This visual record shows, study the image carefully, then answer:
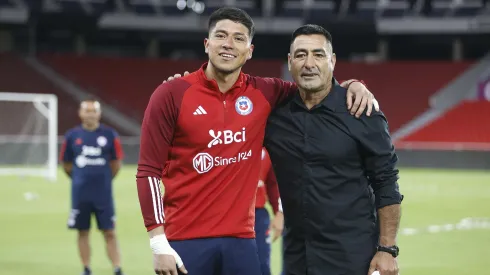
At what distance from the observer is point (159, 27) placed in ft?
135

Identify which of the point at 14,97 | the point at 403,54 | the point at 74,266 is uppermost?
the point at 403,54

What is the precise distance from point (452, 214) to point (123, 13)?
27.1 metres

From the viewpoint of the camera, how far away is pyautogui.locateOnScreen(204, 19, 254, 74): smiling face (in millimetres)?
4605

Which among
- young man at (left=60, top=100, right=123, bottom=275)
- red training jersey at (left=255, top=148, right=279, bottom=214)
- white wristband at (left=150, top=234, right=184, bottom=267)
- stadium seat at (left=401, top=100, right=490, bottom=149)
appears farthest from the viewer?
stadium seat at (left=401, top=100, right=490, bottom=149)

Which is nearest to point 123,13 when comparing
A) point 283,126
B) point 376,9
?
point 376,9

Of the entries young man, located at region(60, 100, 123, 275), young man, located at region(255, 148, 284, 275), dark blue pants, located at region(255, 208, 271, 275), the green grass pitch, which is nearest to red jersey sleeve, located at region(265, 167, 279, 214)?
young man, located at region(255, 148, 284, 275)

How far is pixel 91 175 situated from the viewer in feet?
33.4

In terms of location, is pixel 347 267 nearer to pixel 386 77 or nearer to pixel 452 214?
pixel 452 214

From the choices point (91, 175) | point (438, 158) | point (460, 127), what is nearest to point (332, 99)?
point (91, 175)

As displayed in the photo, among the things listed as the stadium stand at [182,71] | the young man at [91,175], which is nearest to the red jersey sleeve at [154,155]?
the young man at [91,175]

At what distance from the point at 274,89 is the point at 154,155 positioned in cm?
90

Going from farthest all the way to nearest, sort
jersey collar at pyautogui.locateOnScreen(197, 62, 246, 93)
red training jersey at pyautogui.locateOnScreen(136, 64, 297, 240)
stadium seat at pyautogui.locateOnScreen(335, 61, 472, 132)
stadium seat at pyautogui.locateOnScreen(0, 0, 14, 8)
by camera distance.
A: 1. stadium seat at pyautogui.locateOnScreen(335, 61, 472, 132)
2. stadium seat at pyautogui.locateOnScreen(0, 0, 14, 8)
3. jersey collar at pyautogui.locateOnScreen(197, 62, 246, 93)
4. red training jersey at pyautogui.locateOnScreen(136, 64, 297, 240)

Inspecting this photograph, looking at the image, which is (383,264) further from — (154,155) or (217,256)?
(154,155)

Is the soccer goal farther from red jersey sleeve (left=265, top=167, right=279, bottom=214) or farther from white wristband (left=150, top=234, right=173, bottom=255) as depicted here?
white wristband (left=150, top=234, right=173, bottom=255)
